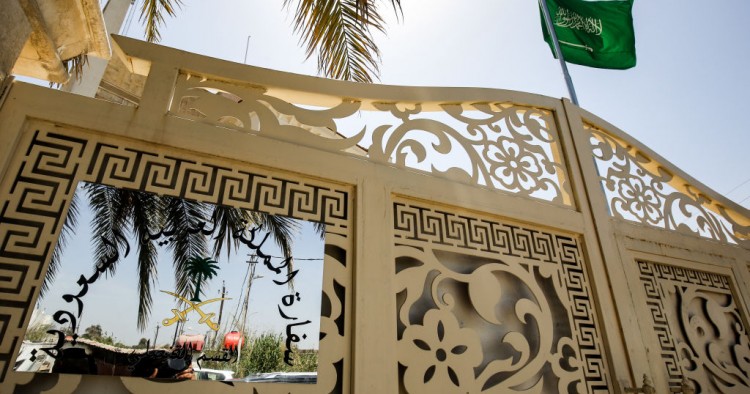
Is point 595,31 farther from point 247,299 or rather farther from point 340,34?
point 247,299

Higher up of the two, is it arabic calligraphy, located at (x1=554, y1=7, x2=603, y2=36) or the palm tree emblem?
arabic calligraphy, located at (x1=554, y1=7, x2=603, y2=36)

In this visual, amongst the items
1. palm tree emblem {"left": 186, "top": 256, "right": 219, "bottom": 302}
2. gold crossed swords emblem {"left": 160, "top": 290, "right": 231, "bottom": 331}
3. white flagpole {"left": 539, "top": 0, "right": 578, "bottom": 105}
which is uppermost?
white flagpole {"left": 539, "top": 0, "right": 578, "bottom": 105}

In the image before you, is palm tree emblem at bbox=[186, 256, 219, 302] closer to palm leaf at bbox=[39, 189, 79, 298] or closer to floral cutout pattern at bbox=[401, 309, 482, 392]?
palm leaf at bbox=[39, 189, 79, 298]

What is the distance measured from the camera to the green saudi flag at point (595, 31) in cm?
534

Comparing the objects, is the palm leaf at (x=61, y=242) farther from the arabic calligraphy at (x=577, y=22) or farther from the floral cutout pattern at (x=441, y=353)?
the arabic calligraphy at (x=577, y=22)

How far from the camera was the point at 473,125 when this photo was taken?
2281mm

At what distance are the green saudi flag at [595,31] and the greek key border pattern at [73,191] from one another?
15.6 ft

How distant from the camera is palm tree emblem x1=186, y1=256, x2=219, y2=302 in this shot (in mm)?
1419

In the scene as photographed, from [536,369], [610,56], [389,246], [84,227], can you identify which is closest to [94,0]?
[84,227]

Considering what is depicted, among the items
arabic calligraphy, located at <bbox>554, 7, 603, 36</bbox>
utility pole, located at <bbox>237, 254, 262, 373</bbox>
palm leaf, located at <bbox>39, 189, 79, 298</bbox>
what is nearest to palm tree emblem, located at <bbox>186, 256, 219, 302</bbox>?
utility pole, located at <bbox>237, 254, 262, 373</bbox>

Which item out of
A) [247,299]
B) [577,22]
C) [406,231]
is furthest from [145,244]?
[577,22]

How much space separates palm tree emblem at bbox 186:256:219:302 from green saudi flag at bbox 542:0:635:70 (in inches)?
202

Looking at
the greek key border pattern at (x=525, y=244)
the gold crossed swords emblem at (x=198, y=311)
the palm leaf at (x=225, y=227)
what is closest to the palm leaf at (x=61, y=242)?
the gold crossed swords emblem at (x=198, y=311)

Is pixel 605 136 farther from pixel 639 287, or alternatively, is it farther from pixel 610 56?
pixel 610 56
